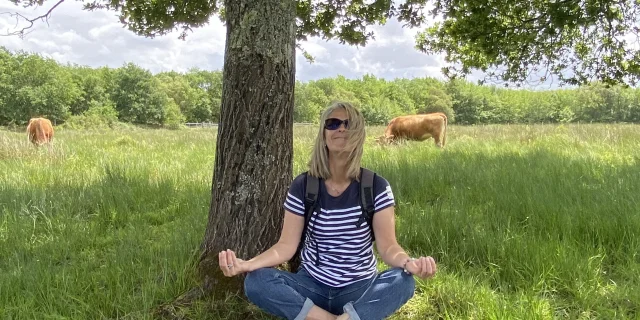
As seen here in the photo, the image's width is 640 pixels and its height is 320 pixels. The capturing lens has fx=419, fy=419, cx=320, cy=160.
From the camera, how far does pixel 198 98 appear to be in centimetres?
9531

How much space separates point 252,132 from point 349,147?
26.9 inches

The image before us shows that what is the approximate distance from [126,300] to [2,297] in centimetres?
79

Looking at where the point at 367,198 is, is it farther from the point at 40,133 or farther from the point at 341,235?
the point at 40,133

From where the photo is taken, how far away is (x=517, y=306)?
2.42m

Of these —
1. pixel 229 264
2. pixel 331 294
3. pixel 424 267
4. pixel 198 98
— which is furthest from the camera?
pixel 198 98

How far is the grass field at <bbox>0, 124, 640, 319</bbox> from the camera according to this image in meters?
2.56

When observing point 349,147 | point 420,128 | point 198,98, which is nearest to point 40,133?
point 420,128

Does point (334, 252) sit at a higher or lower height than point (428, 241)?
higher

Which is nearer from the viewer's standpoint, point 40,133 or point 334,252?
point 334,252

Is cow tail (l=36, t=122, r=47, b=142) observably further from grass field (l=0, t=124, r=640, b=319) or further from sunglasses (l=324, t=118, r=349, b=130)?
sunglasses (l=324, t=118, r=349, b=130)

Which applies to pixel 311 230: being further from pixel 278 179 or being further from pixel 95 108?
pixel 95 108

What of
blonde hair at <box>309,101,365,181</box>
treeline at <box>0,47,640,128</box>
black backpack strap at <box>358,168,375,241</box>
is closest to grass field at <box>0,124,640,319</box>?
black backpack strap at <box>358,168,375,241</box>

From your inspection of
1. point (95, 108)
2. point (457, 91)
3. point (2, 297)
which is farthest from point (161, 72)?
point (2, 297)

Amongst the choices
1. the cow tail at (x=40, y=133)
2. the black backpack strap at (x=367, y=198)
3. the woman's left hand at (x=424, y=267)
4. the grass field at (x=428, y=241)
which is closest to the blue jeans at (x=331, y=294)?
the woman's left hand at (x=424, y=267)
